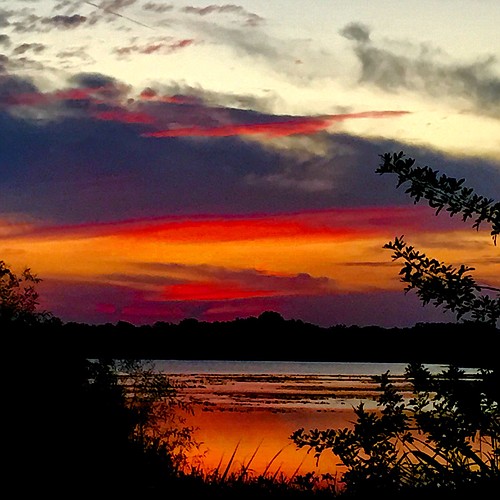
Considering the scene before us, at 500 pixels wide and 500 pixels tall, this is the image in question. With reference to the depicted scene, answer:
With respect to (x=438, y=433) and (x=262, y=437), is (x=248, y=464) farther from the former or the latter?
(x=262, y=437)

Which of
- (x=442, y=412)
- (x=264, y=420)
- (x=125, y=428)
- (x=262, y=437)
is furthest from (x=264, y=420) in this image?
(x=442, y=412)

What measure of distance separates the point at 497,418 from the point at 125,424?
39.5 feet

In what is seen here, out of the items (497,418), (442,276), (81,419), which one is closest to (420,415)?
(497,418)

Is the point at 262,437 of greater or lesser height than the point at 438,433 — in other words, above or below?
below

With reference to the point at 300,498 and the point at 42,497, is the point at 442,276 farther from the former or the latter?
the point at 42,497

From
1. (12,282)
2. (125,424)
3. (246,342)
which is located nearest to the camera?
(125,424)

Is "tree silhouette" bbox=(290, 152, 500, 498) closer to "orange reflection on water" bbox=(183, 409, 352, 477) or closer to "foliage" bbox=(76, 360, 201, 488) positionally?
"foliage" bbox=(76, 360, 201, 488)

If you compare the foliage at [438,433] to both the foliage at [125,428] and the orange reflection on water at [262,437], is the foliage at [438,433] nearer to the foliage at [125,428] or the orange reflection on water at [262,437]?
the foliage at [125,428]

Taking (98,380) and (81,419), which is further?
(98,380)

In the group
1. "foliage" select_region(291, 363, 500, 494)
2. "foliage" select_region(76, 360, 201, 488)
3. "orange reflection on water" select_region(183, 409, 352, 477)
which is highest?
"foliage" select_region(291, 363, 500, 494)

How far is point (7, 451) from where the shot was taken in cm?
1477

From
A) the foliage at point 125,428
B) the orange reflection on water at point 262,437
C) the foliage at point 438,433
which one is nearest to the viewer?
the foliage at point 438,433

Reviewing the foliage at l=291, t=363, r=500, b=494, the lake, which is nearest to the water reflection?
the lake

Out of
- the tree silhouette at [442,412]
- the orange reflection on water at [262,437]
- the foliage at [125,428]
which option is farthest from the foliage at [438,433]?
the orange reflection on water at [262,437]
